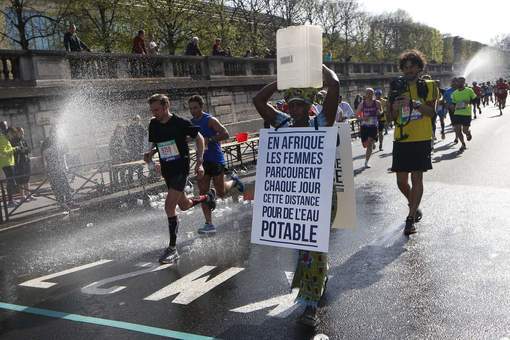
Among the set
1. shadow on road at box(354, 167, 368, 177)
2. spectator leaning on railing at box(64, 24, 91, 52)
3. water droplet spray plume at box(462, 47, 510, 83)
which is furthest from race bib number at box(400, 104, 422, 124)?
water droplet spray plume at box(462, 47, 510, 83)

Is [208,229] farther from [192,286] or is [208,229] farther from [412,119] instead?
[412,119]

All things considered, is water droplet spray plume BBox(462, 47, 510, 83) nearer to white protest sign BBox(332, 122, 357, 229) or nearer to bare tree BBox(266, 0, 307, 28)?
bare tree BBox(266, 0, 307, 28)

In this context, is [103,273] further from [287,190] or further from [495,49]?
[495,49]

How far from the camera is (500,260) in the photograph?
16.2ft

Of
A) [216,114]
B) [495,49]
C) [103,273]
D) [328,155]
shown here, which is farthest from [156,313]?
[495,49]

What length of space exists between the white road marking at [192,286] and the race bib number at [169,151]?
4.67 ft

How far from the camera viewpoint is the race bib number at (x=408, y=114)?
19.5 ft

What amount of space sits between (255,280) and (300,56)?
2.32 meters

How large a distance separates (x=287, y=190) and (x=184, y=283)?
1.83 meters

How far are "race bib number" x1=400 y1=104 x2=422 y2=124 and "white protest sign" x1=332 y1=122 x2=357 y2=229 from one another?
206 centimetres

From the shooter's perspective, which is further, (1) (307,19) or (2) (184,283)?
A: (1) (307,19)

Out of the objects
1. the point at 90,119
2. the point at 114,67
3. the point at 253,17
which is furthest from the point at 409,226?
the point at 253,17

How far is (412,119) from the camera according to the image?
237 inches

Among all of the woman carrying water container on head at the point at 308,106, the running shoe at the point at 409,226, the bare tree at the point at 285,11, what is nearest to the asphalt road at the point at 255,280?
the running shoe at the point at 409,226
